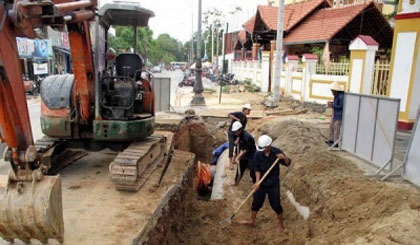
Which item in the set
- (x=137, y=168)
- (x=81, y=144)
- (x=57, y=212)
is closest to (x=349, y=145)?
(x=137, y=168)

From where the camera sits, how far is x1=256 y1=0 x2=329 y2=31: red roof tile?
80.7 feet

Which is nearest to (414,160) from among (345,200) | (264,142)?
(345,200)

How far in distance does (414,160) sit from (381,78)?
6.77 meters

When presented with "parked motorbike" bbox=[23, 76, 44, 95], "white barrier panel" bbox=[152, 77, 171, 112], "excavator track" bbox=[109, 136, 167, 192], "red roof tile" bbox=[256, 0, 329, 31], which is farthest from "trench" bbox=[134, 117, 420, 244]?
"parked motorbike" bbox=[23, 76, 44, 95]

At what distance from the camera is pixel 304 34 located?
2233 centimetres

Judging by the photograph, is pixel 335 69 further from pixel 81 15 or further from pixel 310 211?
pixel 81 15

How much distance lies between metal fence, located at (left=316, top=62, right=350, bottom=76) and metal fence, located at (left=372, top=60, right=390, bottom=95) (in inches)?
60.4

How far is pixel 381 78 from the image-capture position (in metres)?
12.0

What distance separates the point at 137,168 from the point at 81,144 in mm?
1709

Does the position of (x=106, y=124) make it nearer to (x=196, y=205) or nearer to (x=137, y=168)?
(x=137, y=168)

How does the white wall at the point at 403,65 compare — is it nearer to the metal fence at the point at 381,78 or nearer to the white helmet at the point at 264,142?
the metal fence at the point at 381,78

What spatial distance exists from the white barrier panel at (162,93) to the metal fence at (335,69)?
6351 millimetres

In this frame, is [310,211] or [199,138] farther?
[199,138]

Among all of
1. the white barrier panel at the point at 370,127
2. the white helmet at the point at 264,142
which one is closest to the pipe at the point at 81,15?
the white helmet at the point at 264,142
